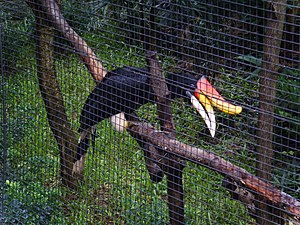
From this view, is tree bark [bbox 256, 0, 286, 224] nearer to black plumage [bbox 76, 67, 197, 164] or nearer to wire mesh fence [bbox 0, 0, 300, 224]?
wire mesh fence [bbox 0, 0, 300, 224]

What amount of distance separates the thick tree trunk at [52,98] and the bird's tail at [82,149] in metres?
0.08

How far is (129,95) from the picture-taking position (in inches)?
119

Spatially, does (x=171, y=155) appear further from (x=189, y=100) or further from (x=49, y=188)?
(x=49, y=188)

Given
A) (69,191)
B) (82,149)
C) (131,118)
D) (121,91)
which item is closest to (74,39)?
(121,91)

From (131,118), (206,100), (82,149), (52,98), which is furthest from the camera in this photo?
(52,98)

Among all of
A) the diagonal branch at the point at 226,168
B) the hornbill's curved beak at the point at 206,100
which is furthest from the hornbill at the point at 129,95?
the diagonal branch at the point at 226,168

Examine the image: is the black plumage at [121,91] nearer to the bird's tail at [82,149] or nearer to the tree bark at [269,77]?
the bird's tail at [82,149]

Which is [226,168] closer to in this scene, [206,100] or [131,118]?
[206,100]

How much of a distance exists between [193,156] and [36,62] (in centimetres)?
134

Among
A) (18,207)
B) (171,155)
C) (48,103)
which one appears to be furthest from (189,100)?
(18,207)

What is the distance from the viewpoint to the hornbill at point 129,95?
276 cm

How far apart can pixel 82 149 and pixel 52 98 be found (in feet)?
1.25

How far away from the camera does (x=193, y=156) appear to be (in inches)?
95.7

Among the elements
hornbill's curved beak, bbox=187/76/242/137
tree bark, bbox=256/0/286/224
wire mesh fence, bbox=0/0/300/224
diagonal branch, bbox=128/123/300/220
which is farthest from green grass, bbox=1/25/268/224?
tree bark, bbox=256/0/286/224
